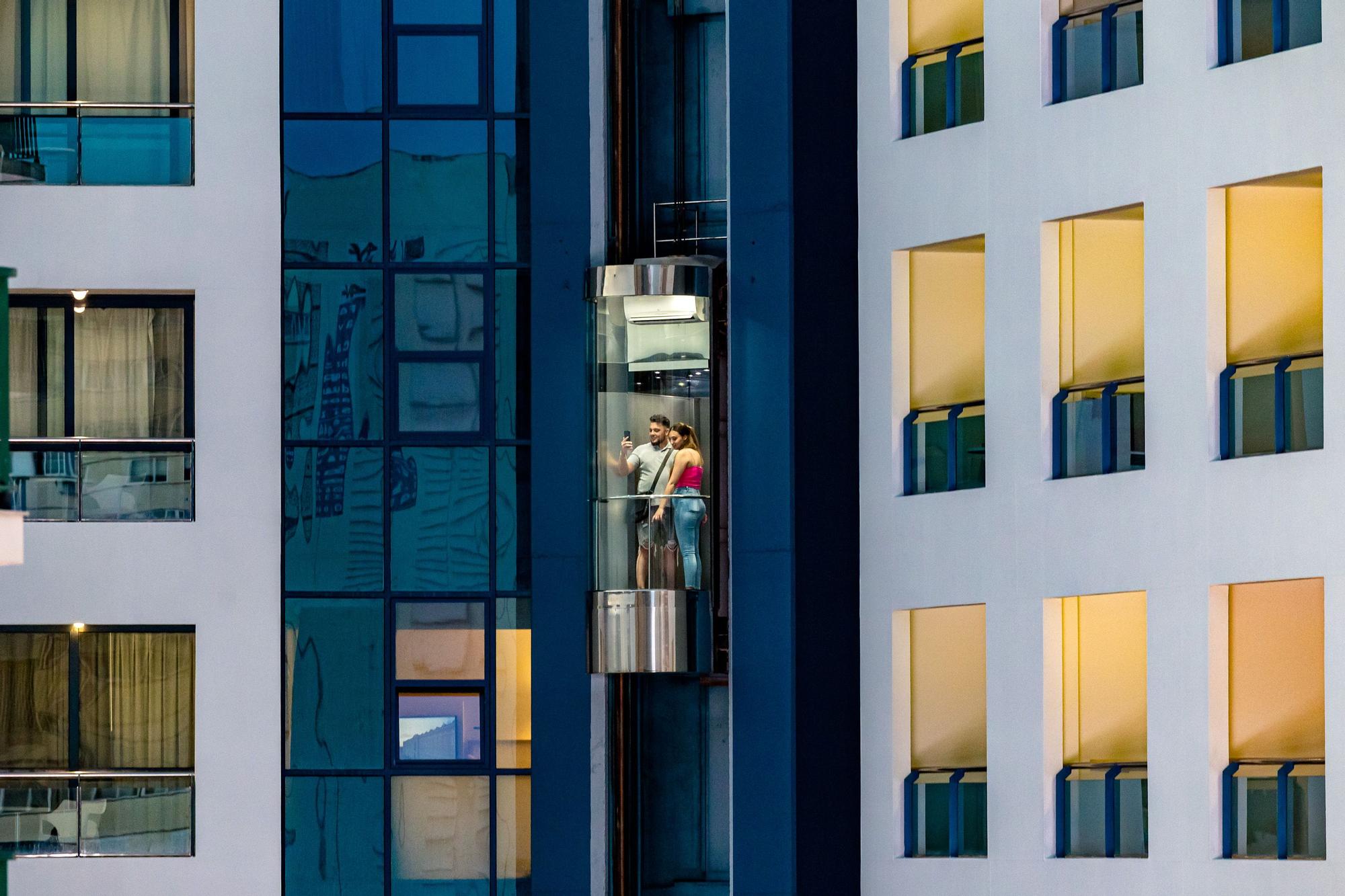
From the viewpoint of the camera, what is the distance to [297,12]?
92.8 ft

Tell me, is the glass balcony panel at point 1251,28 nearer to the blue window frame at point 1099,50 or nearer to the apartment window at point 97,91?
the blue window frame at point 1099,50

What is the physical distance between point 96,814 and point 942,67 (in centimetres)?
1296

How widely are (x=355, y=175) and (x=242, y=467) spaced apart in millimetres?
3701

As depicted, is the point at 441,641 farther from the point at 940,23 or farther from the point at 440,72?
the point at 940,23

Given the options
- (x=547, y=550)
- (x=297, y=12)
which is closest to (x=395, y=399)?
(x=547, y=550)

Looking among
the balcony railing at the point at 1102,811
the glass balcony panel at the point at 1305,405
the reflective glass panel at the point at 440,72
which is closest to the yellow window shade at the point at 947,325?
the balcony railing at the point at 1102,811

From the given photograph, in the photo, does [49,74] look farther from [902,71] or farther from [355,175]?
[902,71]

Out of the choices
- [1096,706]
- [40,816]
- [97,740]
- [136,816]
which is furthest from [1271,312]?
[40,816]

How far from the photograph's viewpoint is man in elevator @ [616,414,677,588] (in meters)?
26.7

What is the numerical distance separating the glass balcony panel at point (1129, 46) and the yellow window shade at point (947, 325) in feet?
9.69

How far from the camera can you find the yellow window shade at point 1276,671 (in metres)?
22.6

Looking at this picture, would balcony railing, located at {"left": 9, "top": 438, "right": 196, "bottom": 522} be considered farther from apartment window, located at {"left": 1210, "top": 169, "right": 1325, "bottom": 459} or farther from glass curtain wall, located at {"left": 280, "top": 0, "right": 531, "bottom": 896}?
apartment window, located at {"left": 1210, "top": 169, "right": 1325, "bottom": 459}

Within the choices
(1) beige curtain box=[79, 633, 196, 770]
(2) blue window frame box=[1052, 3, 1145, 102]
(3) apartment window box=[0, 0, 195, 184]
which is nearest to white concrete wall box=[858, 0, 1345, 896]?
(2) blue window frame box=[1052, 3, 1145, 102]

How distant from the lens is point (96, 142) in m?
28.7
